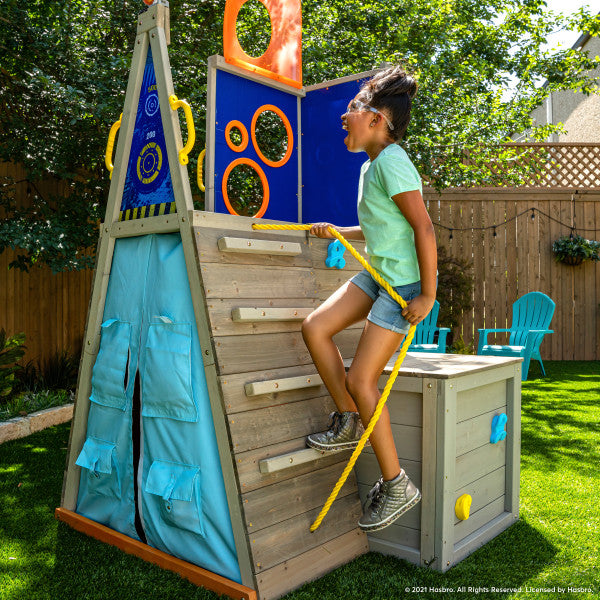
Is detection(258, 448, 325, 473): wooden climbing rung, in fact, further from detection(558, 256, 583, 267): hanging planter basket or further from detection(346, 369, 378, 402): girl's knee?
detection(558, 256, 583, 267): hanging planter basket

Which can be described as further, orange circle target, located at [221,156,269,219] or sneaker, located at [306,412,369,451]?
orange circle target, located at [221,156,269,219]

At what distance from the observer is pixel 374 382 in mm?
2100

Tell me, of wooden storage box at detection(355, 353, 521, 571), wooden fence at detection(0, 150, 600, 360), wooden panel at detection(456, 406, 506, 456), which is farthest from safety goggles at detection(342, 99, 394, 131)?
wooden fence at detection(0, 150, 600, 360)

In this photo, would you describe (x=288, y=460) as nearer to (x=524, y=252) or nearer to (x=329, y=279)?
(x=329, y=279)

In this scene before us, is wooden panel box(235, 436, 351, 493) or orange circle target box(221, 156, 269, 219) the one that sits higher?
orange circle target box(221, 156, 269, 219)

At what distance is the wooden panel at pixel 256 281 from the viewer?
7.16ft

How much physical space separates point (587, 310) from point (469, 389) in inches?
263

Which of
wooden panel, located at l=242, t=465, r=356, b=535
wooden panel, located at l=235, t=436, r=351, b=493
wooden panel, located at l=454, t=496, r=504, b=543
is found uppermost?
wooden panel, located at l=235, t=436, r=351, b=493

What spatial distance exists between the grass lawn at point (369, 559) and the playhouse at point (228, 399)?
74 millimetres

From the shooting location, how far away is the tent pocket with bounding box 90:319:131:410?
247 centimetres

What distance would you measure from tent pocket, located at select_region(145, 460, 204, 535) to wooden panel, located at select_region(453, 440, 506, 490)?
39.3 inches

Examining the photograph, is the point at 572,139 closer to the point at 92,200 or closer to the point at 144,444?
the point at 92,200

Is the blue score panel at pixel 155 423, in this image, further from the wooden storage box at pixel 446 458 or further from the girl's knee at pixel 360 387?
the wooden storage box at pixel 446 458

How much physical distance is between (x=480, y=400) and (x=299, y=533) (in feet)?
3.10
